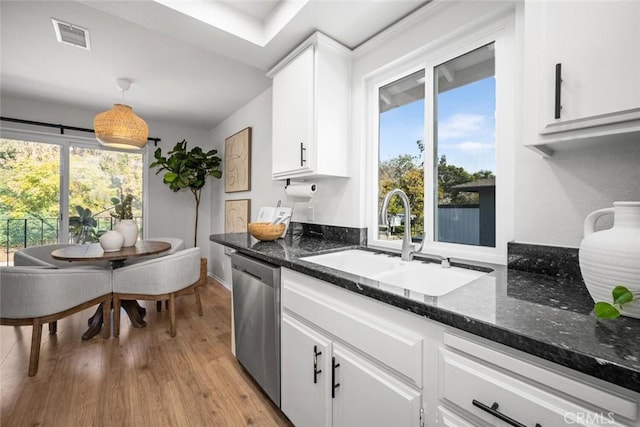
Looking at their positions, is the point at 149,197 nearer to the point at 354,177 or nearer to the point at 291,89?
the point at 291,89

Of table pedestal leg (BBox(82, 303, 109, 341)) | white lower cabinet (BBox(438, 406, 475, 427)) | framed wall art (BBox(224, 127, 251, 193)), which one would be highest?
framed wall art (BBox(224, 127, 251, 193))

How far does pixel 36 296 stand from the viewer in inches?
74.7

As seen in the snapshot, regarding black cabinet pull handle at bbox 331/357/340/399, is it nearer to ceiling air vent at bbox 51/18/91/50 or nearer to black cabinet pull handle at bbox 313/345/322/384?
black cabinet pull handle at bbox 313/345/322/384

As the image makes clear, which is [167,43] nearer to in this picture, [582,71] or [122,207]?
[582,71]

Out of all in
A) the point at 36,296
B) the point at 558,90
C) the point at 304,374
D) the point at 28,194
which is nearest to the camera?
the point at 558,90

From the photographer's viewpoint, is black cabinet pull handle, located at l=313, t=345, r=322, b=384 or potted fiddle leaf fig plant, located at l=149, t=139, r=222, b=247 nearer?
black cabinet pull handle, located at l=313, t=345, r=322, b=384

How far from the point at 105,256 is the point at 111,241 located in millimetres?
271

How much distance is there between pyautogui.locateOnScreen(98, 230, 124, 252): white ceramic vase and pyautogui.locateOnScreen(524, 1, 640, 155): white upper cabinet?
319 cm

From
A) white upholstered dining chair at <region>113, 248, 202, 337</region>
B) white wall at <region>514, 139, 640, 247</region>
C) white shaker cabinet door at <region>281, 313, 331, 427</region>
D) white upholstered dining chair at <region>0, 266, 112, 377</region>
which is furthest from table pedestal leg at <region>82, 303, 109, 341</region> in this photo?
white wall at <region>514, 139, 640, 247</region>

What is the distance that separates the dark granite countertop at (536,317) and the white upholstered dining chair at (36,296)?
212cm

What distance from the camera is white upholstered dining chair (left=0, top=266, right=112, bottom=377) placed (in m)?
1.85

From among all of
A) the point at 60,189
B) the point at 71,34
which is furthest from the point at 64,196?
the point at 71,34

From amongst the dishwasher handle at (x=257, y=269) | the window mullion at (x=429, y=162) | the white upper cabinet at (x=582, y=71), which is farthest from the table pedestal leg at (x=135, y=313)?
the white upper cabinet at (x=582, y=71)

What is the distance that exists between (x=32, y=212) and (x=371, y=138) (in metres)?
4.30
